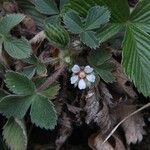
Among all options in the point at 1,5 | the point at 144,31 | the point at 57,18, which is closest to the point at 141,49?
the point at 144,31

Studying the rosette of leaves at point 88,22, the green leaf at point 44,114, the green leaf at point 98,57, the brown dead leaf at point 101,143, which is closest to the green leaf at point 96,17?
the rosette of leaves at point 88,22

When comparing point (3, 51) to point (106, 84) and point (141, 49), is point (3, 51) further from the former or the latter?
point (141, 49)

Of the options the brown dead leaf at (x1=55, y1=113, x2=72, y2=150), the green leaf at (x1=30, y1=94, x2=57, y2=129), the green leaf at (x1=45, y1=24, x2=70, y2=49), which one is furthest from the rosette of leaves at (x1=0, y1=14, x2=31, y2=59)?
the brown dead leaf at (x1=55, y1=113, x2=72, y2=150)

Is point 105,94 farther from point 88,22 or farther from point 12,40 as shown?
point 12,40

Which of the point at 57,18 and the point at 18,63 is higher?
the point at 57,18

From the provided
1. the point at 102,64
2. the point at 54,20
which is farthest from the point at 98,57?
the point at 54,20
